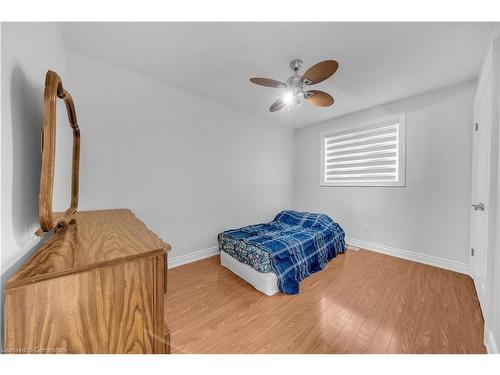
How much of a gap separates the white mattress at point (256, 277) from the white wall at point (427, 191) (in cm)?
201

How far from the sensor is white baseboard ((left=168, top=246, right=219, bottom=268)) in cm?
242

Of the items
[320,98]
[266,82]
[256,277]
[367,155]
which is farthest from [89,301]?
[367,155]

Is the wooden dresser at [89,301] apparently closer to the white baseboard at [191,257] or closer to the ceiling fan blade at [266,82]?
the ceiling fan blade at [266,82]

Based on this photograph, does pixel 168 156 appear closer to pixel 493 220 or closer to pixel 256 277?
pixel 256 277

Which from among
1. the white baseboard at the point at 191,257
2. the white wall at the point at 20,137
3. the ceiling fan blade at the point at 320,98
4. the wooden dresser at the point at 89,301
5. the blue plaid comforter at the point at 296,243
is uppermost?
the ceiling fan blade at the point at 320,98

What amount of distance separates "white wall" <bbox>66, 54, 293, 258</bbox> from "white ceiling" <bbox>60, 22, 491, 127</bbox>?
0.80ft

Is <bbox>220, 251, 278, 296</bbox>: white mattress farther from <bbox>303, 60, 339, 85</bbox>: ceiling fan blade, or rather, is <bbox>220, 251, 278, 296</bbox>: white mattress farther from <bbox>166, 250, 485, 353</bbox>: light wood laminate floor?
<bbox>303, 60, 339, 85</bbox>: ceiling fan blade

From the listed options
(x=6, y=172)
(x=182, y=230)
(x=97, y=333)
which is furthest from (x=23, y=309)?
(x=182, y=230)

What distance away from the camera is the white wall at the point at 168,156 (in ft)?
6.25

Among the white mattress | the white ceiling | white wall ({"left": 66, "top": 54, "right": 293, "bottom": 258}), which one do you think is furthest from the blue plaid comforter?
the white ceiling

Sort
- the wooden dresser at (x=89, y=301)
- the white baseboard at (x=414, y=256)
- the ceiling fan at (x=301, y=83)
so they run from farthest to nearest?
the white baseboard at (x=414, y=256), the ceiling fan at (x=301, y=83), the wooden dresser at (x=89, y=301)

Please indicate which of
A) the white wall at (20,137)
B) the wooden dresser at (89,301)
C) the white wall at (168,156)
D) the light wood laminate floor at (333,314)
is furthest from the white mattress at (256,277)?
the white wall at (20,137)

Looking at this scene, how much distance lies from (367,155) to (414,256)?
1555 mm
